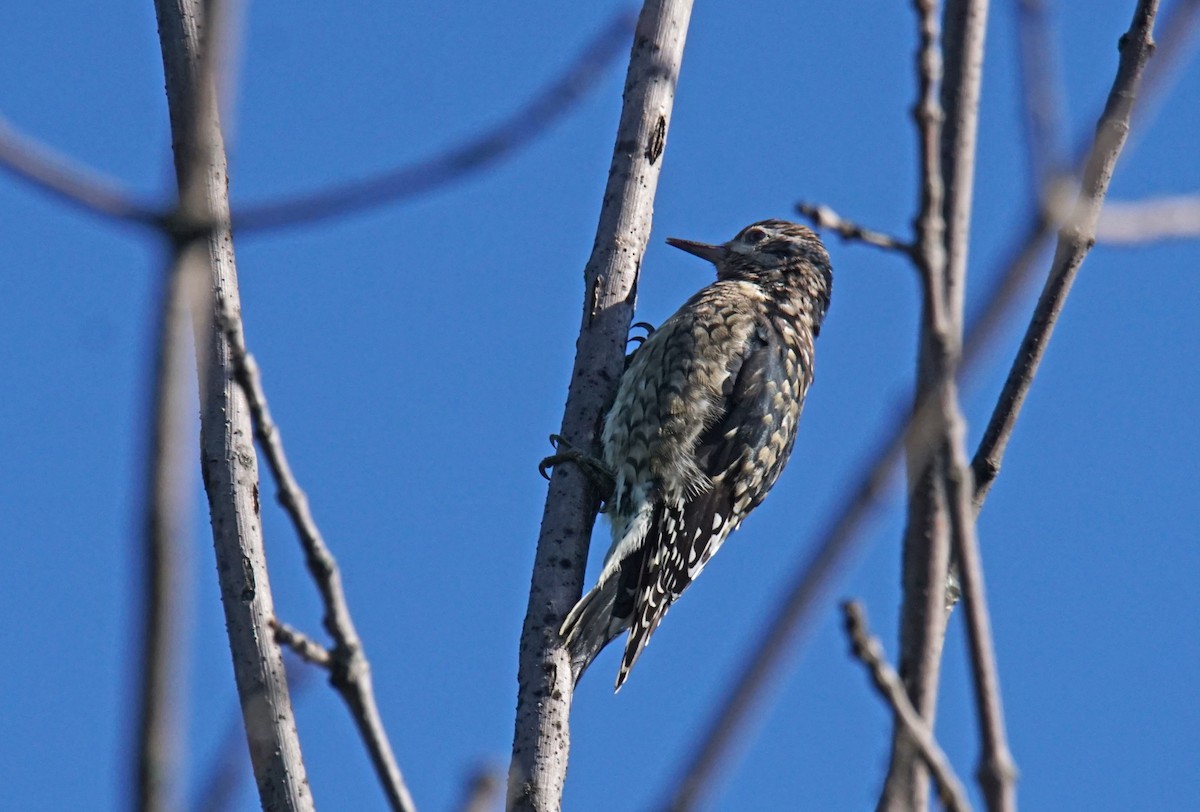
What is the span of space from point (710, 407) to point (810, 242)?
4.53ft

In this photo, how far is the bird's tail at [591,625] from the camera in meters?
3.93

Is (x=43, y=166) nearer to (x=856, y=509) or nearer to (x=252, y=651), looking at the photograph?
(x=856, y=509)

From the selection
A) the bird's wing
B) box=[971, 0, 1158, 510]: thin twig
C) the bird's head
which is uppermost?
the bird's head

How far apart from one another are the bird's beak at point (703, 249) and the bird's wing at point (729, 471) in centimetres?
86

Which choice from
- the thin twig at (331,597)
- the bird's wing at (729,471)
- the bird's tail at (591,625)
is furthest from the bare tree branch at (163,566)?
the bird's wing at (729,471)

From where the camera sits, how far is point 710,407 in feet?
19.1

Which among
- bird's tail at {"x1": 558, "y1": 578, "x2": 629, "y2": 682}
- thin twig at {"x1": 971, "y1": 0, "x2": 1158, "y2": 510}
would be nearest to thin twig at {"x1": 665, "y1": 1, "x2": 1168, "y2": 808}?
thin twig at {"x1": 971, "y1": 0, "x2": 1158, "y2": 510}

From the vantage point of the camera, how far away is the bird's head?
668 centimetres

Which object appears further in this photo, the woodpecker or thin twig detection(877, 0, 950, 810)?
the woodpecker

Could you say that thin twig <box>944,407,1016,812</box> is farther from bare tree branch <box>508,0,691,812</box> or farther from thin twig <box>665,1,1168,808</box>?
bare tree branch <box>508,0,691,812</box>

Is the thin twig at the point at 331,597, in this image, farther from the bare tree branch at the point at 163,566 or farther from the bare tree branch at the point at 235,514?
the bare tree branch at the point at 235,514

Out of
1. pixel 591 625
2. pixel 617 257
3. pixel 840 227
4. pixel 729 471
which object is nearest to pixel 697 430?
pixel 729 471

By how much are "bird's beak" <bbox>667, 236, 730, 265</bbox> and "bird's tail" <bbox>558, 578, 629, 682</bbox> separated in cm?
211

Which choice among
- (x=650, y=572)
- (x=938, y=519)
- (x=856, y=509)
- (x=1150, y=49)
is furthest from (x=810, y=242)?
(x=856, y=509)
